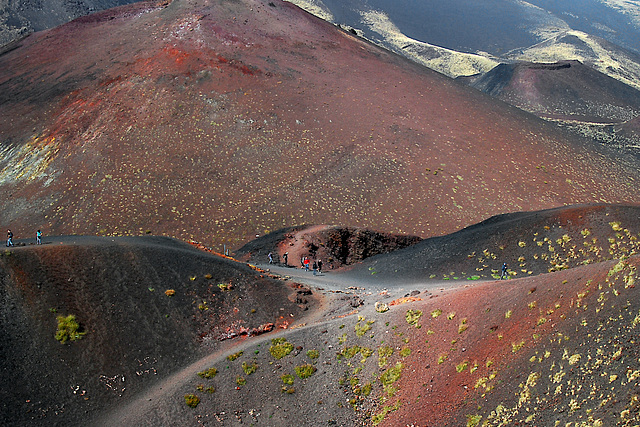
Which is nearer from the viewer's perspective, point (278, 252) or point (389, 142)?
point (278, 252)

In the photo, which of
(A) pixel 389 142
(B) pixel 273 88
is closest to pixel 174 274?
(A) pixel 389 142

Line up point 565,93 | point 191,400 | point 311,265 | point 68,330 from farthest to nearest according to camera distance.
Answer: point 565,93, point 311,265, point 68,330, point 191,400

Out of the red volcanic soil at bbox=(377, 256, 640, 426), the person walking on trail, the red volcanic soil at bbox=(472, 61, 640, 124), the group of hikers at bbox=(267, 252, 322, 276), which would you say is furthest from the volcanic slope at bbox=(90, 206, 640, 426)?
the red volcanic soil at bbox=(472, 61, 640, 124)

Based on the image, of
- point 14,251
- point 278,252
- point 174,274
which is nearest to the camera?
point 14,251

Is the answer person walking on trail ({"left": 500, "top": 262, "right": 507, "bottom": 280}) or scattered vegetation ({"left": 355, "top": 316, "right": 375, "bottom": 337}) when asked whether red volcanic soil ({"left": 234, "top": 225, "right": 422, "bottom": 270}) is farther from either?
scattered vegetation ({"left": 355, "top": 316, "right": 375, "bottom": 337})

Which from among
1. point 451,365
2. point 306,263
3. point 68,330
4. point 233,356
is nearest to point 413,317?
point 451,365

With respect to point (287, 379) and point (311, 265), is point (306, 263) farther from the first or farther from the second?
point (287, 379)

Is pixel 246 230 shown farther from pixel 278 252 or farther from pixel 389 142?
pixel 389 142
